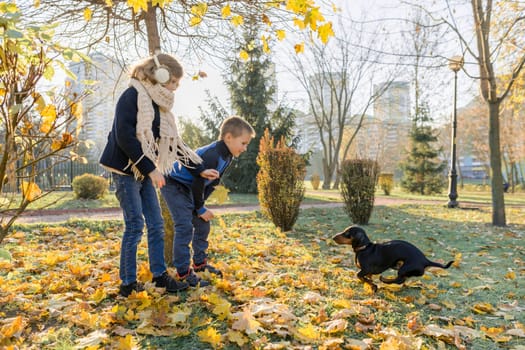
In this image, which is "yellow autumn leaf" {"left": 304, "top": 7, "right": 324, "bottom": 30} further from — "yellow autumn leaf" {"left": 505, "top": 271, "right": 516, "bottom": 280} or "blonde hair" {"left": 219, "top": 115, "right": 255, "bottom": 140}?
"yellow autumn leaf" {"left": 505, "top": 271, "right": 516, "bottom": 280}

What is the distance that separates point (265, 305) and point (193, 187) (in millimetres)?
1136

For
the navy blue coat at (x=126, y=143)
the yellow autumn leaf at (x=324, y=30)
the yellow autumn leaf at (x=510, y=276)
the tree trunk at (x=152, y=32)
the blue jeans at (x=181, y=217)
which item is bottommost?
the yellow autumn leaf at (x=510, y=276)

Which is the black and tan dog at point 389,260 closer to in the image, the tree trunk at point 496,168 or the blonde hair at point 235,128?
the blonde hair at point 235,128

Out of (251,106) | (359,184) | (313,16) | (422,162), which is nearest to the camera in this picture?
(313,16)

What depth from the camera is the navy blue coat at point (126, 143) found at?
2.52 m

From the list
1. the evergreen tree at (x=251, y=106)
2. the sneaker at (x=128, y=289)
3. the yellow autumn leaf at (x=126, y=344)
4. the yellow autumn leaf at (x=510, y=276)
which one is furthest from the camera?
the evergreen tree at (x=251, y=106)

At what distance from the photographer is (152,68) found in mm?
2717

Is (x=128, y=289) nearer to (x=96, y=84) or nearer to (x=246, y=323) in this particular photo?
(x=246, y=323)

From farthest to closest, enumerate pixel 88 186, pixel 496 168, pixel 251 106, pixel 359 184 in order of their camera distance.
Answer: pixel 251 106
pixel 88 186
pixel 496 168
pixel 359 184

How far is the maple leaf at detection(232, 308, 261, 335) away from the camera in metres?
2.12

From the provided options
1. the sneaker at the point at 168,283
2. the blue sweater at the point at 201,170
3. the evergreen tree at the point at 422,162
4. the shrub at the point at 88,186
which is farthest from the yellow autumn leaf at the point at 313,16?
the evergreen tree at the point at 422,162

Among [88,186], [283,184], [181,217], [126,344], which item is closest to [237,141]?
[181,217]

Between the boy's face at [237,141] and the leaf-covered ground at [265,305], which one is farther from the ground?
the boy's face at [237,141]

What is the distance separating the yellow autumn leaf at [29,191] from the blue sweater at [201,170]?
1.11 meters
